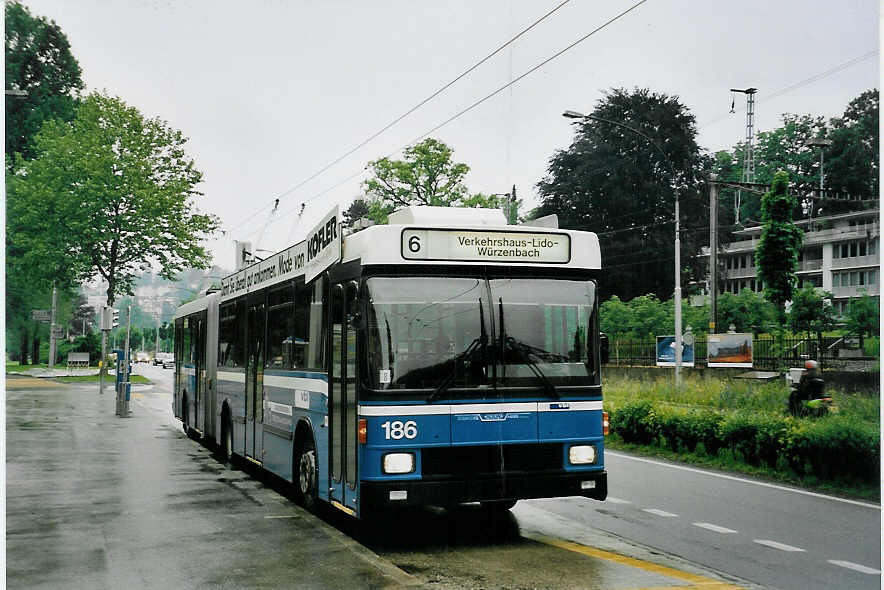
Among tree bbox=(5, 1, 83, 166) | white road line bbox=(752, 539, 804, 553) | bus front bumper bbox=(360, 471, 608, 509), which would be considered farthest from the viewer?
tree bbox=(5, 1, 83, 166)

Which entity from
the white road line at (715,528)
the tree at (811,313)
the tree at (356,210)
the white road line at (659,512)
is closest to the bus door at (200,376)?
the white road line at (659,512)

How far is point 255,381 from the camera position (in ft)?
43.8

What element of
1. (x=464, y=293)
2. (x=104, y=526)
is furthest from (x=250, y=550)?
(x=464, y=293)

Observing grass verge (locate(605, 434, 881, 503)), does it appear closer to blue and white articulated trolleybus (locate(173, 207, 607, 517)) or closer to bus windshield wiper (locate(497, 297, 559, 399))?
blue and white articulated trolleybus (locate(173, 207, 607, 517))

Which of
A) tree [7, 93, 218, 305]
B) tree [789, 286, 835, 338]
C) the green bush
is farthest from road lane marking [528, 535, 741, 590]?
tree [7, 93, 218, 305]

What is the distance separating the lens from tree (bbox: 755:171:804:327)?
112 ft

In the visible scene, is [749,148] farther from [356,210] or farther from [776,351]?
[776,351]

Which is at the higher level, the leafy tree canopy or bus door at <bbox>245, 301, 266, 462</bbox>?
the leafy tree canopy

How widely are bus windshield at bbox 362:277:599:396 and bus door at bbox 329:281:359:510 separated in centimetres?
38

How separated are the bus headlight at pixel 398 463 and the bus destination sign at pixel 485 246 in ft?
5.47

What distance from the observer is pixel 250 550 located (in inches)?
328

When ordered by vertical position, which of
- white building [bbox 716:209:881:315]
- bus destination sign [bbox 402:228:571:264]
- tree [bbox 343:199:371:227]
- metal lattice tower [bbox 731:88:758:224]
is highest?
metal lattice tower [bbox 731:88:758:224]

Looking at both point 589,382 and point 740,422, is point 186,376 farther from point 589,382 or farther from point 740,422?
point 589,382

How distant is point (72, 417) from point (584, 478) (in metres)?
19.9
